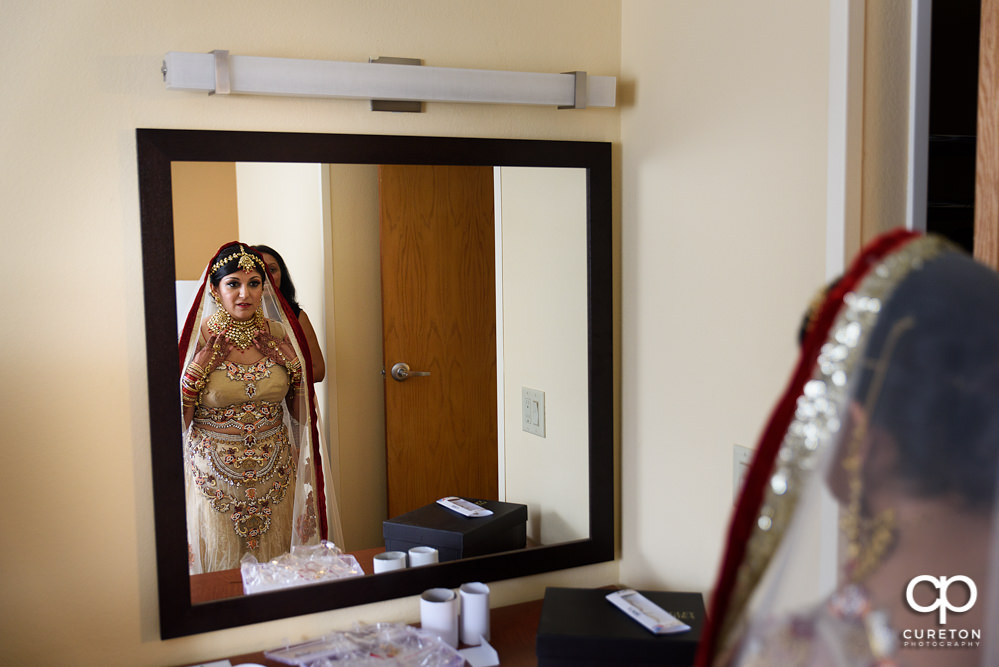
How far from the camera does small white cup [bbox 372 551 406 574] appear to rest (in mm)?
1422

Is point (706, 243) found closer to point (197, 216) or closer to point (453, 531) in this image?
point (453, 531)

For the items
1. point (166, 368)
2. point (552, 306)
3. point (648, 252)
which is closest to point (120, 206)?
point (166, 368)

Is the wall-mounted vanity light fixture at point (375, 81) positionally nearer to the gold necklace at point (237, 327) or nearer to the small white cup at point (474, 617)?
the gold necklace at point (237, 327)

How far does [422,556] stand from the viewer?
145 cm

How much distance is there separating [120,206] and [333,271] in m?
0.34

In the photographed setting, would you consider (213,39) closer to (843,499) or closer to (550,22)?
(550,22)

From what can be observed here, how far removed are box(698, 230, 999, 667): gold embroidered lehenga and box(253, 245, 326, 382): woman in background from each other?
934mm

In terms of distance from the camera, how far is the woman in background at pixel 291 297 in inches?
50.1

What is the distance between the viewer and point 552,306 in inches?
61.2

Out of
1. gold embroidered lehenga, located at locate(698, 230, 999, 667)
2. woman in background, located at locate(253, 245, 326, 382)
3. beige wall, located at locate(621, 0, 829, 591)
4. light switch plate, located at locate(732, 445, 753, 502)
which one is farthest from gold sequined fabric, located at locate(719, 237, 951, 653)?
woman in background, located at locate(253, 245, 326, 382)

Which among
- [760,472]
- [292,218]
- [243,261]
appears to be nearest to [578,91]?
[292,218]

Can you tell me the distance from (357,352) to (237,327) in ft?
0.66

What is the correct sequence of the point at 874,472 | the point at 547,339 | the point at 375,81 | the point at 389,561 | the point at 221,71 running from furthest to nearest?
the point at 547,339, the point at 389,561, the point at 375,81, the point at 221,71, the point at 874,472

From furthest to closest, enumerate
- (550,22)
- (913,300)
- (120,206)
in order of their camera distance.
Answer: (550,22) < (120,206) < (913,300)
